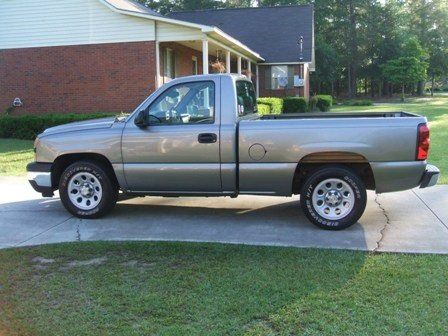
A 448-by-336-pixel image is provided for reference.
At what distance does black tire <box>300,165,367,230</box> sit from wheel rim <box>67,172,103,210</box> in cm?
→ 276

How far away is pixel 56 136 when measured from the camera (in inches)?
279

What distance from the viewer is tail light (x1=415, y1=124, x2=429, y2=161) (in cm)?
598

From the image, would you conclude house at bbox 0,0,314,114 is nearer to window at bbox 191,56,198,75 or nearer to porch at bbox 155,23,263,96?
porch at bbox 155,23,263,96

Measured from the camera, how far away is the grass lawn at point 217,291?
3.85m

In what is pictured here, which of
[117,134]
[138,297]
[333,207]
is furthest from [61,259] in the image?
[333,207]

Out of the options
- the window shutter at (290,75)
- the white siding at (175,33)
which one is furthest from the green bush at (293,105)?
the white siding at (175,33)

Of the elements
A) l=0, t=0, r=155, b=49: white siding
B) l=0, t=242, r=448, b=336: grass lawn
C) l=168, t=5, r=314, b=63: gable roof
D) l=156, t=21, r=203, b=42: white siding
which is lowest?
l=0, t=242, r=448, b=336: grass lawn

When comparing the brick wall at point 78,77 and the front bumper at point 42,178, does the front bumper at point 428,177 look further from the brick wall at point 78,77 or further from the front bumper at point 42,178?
the brick wall at point 78,77

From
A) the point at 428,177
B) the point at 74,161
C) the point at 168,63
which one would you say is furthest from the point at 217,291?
the point at 168,63

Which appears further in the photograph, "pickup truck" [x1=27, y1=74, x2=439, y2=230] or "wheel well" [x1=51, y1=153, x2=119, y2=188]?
"wheel well" [x1=51, y1=153, x2=119, y2=188]

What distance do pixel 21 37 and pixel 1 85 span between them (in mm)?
2187

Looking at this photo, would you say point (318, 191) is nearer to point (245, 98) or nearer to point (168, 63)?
point (245, 98)

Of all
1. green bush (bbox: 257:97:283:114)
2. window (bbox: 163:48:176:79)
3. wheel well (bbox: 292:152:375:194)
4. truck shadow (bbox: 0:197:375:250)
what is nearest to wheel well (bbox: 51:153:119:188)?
truck shadow (bbox: 0:197:375:250)

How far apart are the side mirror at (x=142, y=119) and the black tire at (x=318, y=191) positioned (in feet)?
7.08
